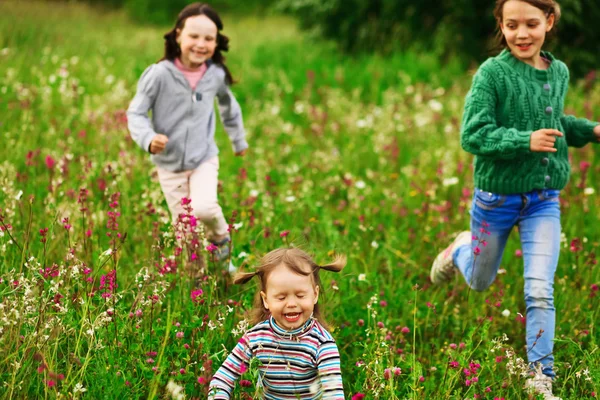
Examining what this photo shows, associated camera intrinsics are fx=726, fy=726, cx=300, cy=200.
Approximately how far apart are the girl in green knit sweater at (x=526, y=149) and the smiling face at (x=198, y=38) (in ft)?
5.11

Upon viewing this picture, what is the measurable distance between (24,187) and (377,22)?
23.1 feet

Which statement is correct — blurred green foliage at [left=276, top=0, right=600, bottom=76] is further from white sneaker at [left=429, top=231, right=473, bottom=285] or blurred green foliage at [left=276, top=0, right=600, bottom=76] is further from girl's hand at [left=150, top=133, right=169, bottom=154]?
girl's hand at [left=150, top=133, right=169, bottom=154]

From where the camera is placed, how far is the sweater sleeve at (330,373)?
2.80 meters

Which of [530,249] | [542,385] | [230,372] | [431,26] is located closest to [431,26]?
[431,26]

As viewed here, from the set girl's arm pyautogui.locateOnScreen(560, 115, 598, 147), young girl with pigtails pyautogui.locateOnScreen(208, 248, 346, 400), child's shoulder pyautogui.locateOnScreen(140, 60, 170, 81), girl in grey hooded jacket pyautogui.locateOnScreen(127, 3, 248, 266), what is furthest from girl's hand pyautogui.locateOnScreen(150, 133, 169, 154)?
girl's arm pyautogui.locateOnScreen(560, 115, 598, 147)

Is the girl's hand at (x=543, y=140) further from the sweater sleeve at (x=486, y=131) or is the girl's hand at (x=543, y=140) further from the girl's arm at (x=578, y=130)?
the girl's arm at (x=578, y=130)

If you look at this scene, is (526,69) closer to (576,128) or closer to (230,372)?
(576,128)

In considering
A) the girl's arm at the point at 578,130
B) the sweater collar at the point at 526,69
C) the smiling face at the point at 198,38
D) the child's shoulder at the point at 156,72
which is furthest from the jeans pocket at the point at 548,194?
the child's shoulder at the point at 156,72

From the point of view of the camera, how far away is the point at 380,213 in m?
5.50

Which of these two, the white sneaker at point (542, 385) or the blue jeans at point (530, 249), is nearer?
the white sneaker at point (542, 385)

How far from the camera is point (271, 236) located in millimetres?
4555

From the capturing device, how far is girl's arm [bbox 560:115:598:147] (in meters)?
3.81

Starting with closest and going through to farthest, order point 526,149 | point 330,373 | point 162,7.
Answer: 1. point 330,373
2. point 526,149
3. point 162,7

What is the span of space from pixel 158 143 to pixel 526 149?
1.89 metres
